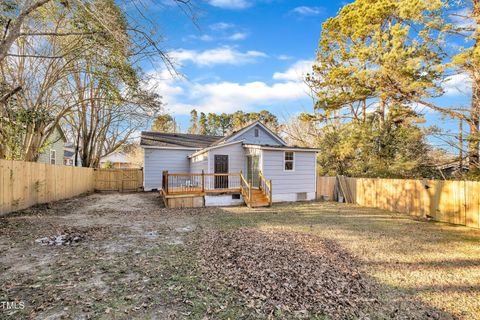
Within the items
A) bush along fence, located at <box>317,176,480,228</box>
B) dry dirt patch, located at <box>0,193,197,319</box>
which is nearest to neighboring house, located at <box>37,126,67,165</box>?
dry dirt patch, located at <box>0,193,197,319</box>

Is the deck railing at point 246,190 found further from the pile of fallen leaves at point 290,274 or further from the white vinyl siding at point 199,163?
the pile of fallen leaves at point 290,274

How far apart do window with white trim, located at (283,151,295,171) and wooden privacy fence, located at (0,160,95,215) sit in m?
11.0

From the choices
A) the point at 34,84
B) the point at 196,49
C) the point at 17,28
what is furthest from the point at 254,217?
the point at 34,84

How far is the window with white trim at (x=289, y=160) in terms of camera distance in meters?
13.0

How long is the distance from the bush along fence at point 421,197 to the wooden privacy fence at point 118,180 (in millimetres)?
15004

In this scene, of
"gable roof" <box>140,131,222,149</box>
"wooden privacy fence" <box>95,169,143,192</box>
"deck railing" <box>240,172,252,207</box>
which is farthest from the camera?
"wooden privacy fence" <box>95,169,143,192</box>

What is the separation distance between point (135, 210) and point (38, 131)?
19.5 ft

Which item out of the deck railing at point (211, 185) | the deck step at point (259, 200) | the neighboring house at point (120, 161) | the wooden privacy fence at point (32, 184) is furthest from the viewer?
the neighboring house at point (120, 161)

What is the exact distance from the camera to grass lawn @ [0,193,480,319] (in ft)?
10.0

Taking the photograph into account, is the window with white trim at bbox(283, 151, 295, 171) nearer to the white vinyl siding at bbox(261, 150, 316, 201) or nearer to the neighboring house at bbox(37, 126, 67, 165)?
the white vinyl siding at bbox(261, 150, 316, 201)

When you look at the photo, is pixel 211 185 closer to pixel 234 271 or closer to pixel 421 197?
pixel 234 271

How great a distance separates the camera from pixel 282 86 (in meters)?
20.8

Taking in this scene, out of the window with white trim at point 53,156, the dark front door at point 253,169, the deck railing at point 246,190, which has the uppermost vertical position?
the window with white trim at point 53,156

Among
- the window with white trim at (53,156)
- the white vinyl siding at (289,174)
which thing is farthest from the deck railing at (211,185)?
the window with white trim at (53,156)
